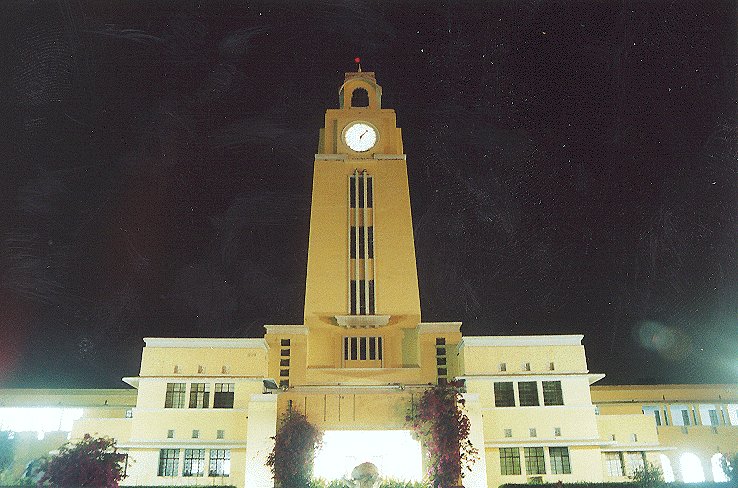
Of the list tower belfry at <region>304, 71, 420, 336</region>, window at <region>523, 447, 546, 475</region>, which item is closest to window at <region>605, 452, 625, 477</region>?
window at <region>523, 447, 546, 475</region>

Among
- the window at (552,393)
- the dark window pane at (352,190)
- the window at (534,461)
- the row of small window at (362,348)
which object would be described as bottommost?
the window at (534,461)

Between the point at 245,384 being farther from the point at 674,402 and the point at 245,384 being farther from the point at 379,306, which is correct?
the point at 674,402

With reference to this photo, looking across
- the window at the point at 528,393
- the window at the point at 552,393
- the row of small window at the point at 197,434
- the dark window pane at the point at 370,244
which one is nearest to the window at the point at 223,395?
the row of small window at the point at 197,434

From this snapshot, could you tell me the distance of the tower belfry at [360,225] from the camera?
1479 inches

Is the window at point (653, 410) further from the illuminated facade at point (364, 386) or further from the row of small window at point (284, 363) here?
the row of small window at point (284, 363)

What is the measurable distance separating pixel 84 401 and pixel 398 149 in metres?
23.6

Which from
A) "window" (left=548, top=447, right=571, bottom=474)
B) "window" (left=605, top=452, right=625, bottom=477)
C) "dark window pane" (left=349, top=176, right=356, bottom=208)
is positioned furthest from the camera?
"dark window pane" (left=349, top=176, right=356, bottom=208)

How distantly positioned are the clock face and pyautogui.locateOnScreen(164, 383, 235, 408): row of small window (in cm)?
1539

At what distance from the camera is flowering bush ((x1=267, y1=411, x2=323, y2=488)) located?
30.2 meters

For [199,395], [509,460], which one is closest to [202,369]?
[199,395]

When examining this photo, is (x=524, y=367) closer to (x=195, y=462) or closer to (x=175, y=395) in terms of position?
(x=195, y=462)

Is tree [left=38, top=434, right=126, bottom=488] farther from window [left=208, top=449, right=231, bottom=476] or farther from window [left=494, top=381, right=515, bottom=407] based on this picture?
window [left=494, top=381, right=515, bottom=407]

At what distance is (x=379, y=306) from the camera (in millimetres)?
37594

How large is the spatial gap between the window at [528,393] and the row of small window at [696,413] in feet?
37.2
